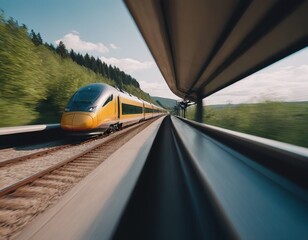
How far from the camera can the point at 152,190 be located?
4195mm

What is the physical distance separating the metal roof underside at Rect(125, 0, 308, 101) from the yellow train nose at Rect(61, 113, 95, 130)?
401cm

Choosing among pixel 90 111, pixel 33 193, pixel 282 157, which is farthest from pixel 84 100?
pixel 282 157

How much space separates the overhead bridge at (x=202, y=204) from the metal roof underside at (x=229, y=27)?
2.63m

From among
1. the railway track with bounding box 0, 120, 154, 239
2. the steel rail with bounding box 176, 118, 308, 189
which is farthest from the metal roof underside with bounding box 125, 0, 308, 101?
the railway track with bounding box 0, 120, 154, 239

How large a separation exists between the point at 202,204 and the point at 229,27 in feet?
15.7

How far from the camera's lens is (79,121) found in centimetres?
991

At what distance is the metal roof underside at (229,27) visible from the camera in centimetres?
471

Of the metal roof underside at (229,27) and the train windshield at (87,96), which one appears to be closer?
the metal roof underside at (229,27)

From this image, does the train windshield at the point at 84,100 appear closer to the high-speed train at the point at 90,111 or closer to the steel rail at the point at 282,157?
the high-speed train at the point at 90,111

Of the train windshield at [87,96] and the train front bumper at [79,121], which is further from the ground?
the train windshield at [87,96]

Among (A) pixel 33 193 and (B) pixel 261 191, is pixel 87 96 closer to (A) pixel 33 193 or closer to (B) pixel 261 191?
(A) pixel 33 193

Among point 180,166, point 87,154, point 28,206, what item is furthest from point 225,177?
point 87,154

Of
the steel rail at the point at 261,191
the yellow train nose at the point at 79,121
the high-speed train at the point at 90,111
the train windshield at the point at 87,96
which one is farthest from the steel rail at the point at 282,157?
the train windshield at the point at 87,96

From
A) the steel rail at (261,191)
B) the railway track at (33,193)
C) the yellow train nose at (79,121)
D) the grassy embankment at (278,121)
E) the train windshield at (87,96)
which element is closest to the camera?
the steel rail at (261,191)
